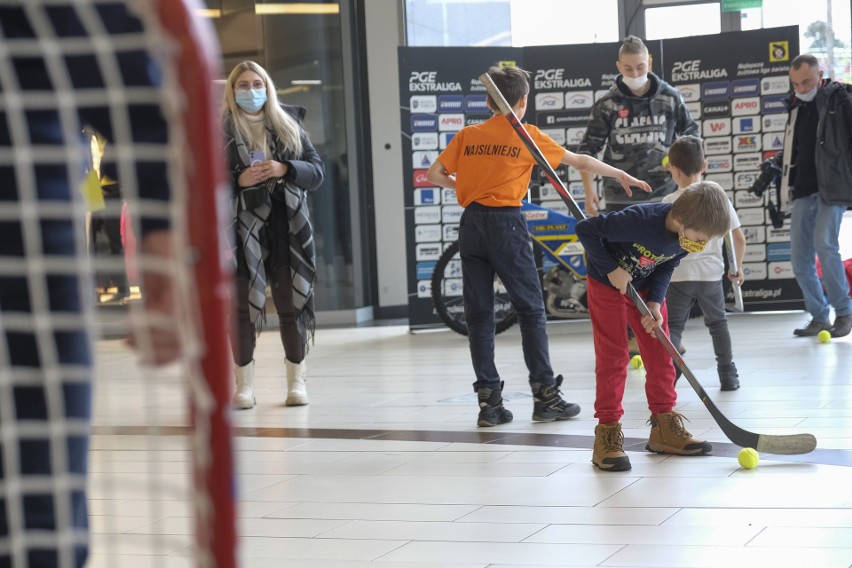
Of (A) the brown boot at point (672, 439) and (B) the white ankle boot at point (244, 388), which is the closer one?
(A) the brown boot at point (672, 439)

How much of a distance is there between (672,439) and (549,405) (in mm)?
800

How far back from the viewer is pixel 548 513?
3.00 meters

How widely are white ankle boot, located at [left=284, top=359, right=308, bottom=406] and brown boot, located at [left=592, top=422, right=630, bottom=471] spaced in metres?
2.02

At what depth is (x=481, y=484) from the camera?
3.38m

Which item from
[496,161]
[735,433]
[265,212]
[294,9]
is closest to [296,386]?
[265,212]

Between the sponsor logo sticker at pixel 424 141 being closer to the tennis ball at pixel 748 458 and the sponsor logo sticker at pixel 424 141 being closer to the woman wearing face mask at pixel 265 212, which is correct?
the woman wearing face mask at pixel 265 212

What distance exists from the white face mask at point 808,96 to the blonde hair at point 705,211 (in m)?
3.59

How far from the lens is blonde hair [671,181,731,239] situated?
325 cm

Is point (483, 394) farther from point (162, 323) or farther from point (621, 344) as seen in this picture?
point (162, 323)

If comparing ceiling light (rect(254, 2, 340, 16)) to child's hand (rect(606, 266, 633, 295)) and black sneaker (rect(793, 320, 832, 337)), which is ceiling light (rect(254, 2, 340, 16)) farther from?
child's hand (rect(606, 266, 633, 295))

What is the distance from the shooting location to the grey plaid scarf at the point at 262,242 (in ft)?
16.4

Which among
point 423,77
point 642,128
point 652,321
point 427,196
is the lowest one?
point 652,321

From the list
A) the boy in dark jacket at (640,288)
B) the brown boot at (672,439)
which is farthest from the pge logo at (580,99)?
the brown boot at (672,439)

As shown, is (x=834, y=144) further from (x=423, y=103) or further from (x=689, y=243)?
(x=689, y=243)
